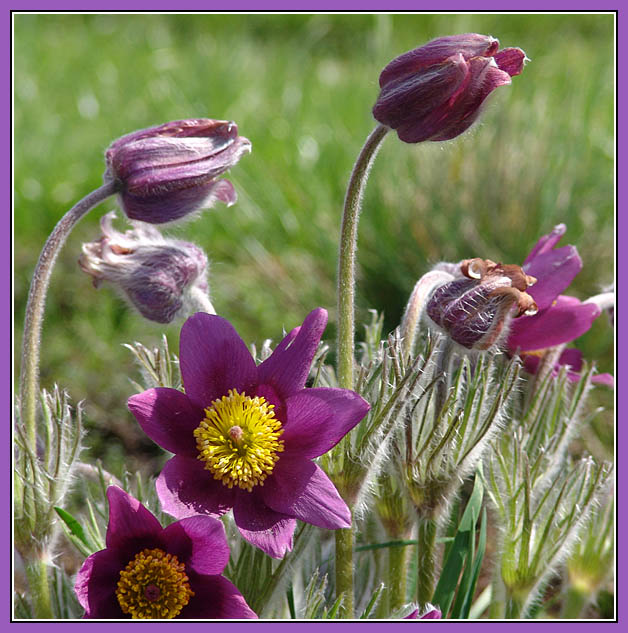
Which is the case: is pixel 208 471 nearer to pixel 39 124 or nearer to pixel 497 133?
pixel 497 133

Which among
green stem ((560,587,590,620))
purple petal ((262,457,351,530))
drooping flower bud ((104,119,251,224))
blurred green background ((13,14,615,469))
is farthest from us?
blurred green background ((13,14,615,469))

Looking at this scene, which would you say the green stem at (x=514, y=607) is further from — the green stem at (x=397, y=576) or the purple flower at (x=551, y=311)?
the purple flower at (x=551, y=311)

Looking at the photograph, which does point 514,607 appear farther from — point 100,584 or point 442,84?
point 442,84

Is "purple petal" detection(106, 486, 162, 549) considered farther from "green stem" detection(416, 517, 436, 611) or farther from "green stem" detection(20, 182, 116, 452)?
"green stem" detection(416, 517, 436, 611)

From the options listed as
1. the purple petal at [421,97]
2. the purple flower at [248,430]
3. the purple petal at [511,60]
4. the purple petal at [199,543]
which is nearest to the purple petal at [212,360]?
the purple flower at [248,430]

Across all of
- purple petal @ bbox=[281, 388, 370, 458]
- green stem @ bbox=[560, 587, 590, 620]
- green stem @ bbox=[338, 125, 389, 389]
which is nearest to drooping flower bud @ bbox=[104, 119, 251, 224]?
green stem @ bbox=[338, 125, 389, 389]
